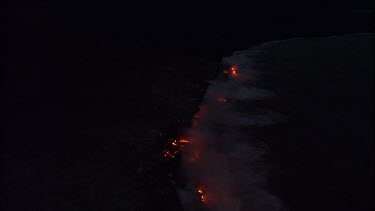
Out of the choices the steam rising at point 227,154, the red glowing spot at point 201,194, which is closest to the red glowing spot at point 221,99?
the steam rising at point 227,154

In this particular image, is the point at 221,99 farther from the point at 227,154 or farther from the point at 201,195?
the point at 201,195

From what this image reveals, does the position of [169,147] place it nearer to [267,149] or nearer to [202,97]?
[267,149]

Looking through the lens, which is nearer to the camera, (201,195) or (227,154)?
(201,195)

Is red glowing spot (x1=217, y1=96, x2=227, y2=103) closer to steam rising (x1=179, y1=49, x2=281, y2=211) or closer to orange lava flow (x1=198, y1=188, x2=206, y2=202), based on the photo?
steam rising (x1=179, y1=49, x2=281, y2=211)

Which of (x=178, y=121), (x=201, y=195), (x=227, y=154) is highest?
(x=178, y=121)

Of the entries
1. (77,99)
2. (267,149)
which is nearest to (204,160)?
(267,149)

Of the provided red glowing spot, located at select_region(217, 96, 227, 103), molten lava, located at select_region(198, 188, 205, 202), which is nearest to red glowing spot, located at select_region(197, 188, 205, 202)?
molten lava, located at select_region(198, 188, 205, 202)

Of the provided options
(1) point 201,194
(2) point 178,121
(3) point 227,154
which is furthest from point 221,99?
(1) point 201,194
